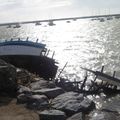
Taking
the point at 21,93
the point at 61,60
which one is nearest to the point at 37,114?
the point at 21,93

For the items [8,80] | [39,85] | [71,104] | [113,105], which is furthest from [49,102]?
[113,105]

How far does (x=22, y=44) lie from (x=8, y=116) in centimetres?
1966

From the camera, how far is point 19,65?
123 feet

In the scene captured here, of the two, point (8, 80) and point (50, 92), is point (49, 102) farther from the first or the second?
point (8, 80)

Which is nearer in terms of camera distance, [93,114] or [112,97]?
[93,114]

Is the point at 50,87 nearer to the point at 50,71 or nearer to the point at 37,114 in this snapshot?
the point at 37,114

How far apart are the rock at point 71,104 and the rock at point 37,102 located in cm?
58

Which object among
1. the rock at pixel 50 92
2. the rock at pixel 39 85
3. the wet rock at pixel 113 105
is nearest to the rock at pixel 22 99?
the rock at pixel 50 92

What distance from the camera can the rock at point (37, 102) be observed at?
2104 centimetres

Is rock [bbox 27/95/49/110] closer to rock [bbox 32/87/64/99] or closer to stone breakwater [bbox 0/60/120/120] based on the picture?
stone breakwater [bbox 0/60/120/120]

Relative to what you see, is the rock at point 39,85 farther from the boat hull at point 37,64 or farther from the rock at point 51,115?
the boat hull at point 37,64

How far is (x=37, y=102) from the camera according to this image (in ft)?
70.2

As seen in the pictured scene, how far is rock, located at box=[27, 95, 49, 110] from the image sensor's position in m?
21.0

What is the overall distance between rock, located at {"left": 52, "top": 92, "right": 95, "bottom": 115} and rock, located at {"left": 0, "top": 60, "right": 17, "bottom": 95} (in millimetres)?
3328
